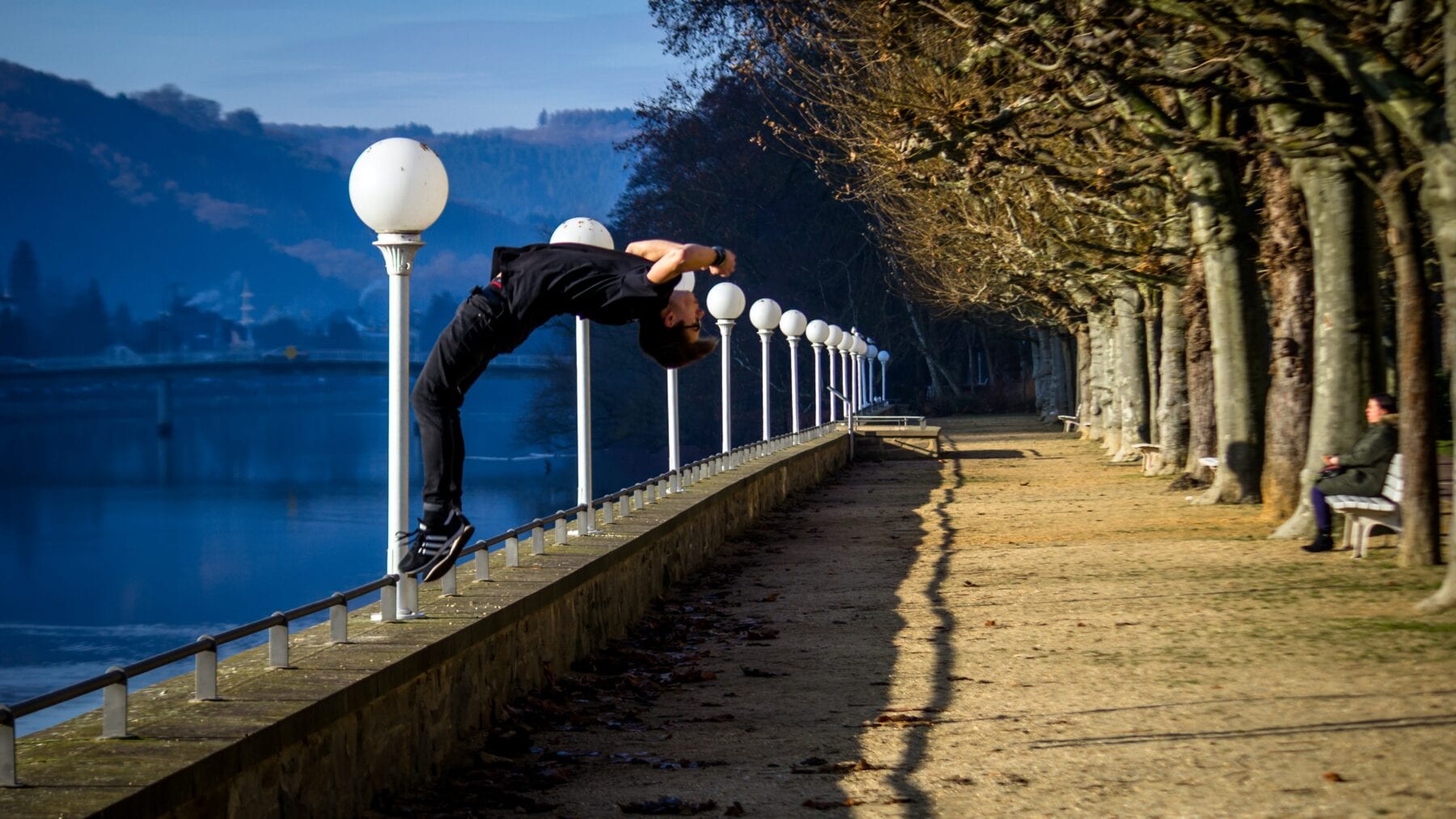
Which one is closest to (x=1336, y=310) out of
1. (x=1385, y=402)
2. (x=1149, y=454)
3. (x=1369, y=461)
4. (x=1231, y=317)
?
(x=1385, y=402)

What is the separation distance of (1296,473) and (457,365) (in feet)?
42.0

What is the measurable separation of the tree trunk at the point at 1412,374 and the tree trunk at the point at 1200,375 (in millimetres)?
10430

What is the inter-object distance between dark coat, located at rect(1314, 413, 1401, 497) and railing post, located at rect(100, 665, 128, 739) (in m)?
11.7

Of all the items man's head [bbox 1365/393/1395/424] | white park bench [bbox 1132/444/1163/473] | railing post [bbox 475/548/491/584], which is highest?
man's head [bbox 1365/393/1395/424]

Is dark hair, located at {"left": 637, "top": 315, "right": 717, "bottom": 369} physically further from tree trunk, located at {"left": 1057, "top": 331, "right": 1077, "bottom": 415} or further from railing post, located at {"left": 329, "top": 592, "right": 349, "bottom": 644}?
tree trunk, located at {"left": 1057, "top": 331, "right": 1077, "bottom": 415}

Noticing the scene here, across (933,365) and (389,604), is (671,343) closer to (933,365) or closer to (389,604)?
(389,604)

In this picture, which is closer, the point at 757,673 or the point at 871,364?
the point at 757,673

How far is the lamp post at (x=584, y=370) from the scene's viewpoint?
11125 millimetres

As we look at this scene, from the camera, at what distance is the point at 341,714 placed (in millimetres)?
5867

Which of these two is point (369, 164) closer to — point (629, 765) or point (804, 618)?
point (629, 765)

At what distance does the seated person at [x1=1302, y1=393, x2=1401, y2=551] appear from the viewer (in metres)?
14.2

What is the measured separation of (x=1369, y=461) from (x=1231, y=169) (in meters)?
6.29

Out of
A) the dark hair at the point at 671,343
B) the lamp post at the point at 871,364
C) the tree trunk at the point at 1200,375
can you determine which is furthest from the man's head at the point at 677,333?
the lamp post at the point at 871,364

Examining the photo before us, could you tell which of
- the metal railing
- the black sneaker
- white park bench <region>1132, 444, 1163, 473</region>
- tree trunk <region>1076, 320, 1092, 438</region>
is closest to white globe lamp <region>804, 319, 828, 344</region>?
white park bench <region>1132, 444, 1163, 473</region>
